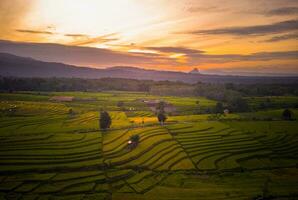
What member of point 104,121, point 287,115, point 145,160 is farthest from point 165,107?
point 145,160

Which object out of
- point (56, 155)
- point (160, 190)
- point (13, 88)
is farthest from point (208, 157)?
point (13, 88)

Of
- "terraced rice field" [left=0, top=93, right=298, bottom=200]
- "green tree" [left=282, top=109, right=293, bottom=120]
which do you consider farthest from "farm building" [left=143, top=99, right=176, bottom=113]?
"green tree" [left=282, top=109, right=293, bottom=120]

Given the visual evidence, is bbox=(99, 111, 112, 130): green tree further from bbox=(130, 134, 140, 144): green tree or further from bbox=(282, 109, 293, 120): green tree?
bbox=(282, 109, 293, 120): green tree

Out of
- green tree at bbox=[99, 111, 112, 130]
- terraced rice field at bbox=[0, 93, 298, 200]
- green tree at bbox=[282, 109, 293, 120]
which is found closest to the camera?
terraced rice field at bbox=[0, 93, 298, 200]

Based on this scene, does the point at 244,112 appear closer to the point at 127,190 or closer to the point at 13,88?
the point at 127,190

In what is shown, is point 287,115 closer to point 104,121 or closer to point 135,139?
point 135,139

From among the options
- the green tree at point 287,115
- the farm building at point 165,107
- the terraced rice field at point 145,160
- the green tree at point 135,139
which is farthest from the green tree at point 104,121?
the green tree at point 287,115

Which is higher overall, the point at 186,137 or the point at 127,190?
the point at 186,137

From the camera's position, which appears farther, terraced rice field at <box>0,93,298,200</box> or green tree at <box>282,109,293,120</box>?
green tree at <box>282,109,293,120</box>
